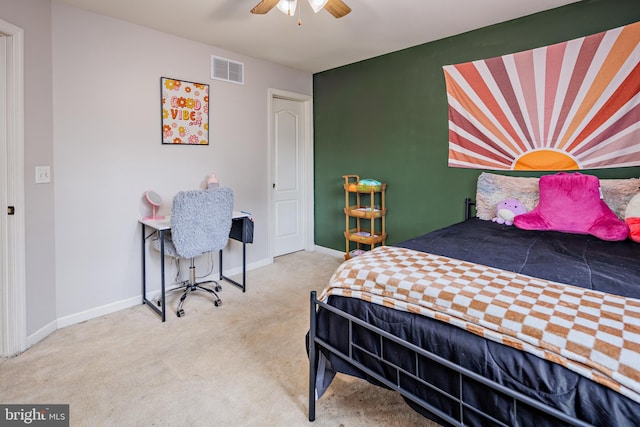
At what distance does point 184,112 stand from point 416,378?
302 cm

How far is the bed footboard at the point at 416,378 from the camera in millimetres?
1020

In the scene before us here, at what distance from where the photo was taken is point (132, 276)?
10.1 feet

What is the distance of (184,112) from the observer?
10.9 feet

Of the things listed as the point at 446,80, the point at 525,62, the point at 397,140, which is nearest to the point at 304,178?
the point at 397,140

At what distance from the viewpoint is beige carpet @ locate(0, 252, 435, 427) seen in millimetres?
1738

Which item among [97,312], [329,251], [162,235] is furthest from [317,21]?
[97,312]

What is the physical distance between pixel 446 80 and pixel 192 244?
2715 mm

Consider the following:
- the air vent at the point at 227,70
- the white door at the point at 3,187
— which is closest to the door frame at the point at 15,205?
the white door at the point at 3,187

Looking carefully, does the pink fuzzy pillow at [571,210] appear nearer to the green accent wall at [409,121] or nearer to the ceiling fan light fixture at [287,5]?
the green accent wall at [409,121]

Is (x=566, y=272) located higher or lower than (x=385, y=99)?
lower

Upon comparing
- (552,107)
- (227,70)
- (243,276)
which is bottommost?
(243,276)

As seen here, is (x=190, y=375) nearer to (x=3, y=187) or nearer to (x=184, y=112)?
(x=3, y=187)

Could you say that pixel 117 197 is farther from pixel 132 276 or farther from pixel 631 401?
pixel 631 401

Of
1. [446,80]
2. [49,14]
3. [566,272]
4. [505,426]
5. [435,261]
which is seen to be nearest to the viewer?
[505,426]
